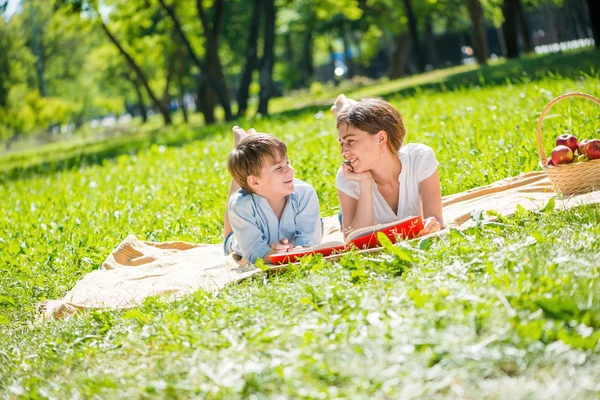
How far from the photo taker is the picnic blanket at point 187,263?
514 centimetres

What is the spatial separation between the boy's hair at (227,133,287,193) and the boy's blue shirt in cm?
19

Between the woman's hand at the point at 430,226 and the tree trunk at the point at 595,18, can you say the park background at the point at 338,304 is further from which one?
the tree trunk at the point at 595,18

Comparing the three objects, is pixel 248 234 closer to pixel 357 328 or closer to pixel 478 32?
pixel 357 328

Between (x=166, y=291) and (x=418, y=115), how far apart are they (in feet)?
23.8

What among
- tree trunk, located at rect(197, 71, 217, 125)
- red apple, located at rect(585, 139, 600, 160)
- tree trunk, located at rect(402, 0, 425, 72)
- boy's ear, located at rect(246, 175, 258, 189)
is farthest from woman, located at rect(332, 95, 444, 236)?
tree trunk, located at rect(402, 0, 425, 72)

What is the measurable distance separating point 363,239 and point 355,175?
0.58 metres

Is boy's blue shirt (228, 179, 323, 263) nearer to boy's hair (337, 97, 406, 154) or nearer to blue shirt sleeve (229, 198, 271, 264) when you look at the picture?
blue shirt sleeve (229, 198, 271, 264)

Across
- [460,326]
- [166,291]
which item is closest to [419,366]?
[460,326]

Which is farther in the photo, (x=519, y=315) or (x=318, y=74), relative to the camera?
(x=318, y=74)

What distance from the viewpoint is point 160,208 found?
8.88 metres

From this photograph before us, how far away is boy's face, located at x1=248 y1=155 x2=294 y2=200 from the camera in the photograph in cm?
545

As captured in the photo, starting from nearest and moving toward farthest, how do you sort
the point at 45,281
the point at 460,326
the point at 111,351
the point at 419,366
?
the point at 419,366 < the point at 460,326 < the point at 111,351 < the point at 45,281

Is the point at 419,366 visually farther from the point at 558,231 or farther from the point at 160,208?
the point at 160,208

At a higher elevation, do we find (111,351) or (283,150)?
(283,150)
